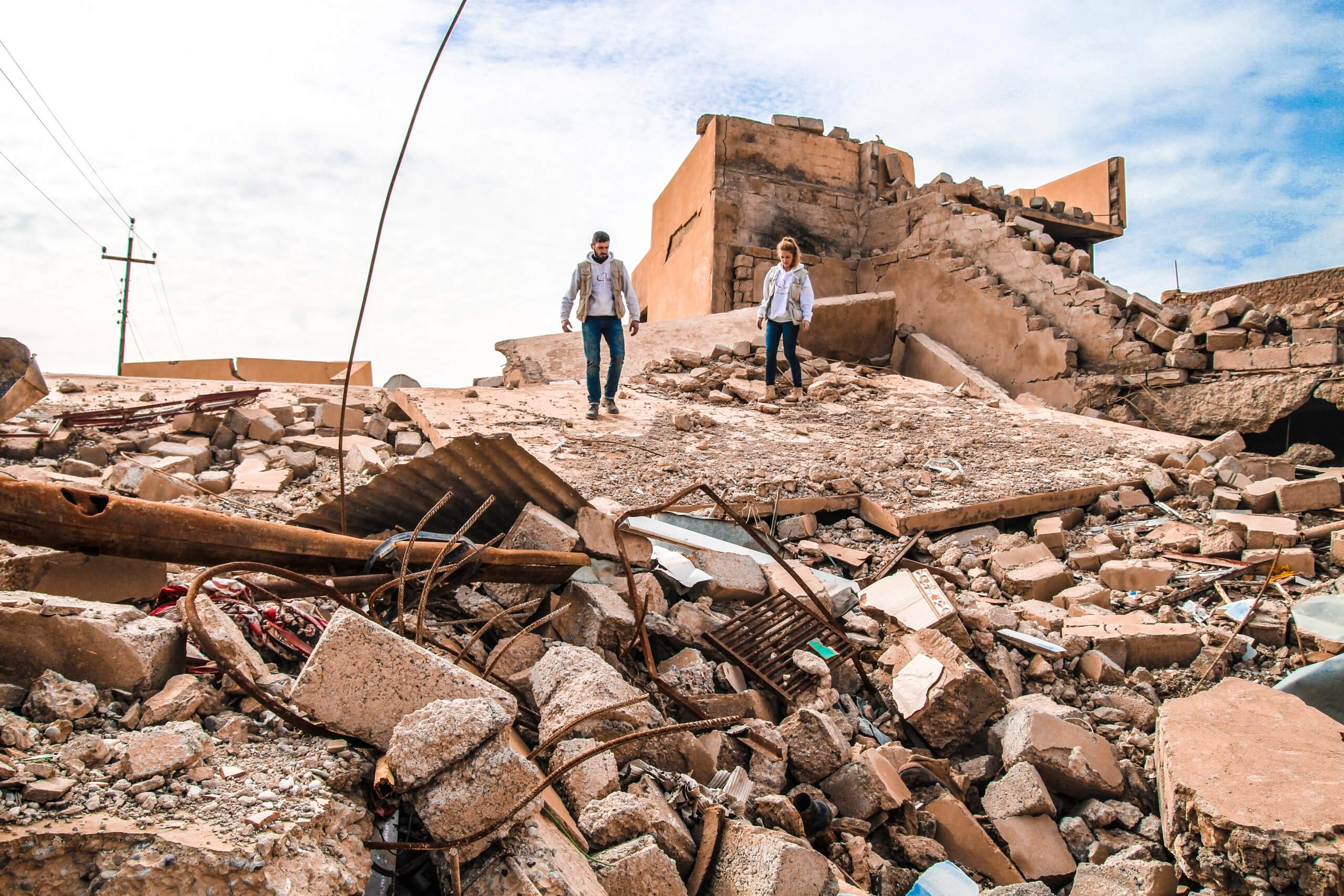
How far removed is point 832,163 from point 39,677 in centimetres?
1305

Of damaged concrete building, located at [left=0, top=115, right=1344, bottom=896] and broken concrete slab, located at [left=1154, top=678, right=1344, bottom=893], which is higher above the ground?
damaged concrete building, located at [left=0, top=115, right=1344, bottom=896]

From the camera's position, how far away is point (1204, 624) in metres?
4.01

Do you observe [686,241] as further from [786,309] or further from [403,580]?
[403,580]

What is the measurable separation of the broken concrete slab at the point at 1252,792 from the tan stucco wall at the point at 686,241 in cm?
984

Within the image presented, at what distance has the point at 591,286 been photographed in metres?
6.64

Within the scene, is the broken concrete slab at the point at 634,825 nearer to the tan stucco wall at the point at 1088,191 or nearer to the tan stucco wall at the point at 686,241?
the tan stucco wall at the point at 686,241

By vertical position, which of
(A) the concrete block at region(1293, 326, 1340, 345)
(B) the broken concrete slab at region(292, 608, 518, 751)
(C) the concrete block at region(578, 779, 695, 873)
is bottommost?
(C) the concrete block at region(578, 779, 695, 873)

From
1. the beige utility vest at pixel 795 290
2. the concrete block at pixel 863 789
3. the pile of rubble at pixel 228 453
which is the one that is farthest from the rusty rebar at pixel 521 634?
the beige utility vest at pixel 795 290

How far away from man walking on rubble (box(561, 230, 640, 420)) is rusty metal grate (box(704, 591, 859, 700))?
356cm

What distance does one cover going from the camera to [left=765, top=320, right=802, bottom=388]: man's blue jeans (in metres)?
7.93

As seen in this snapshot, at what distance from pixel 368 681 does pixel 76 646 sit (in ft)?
2.16

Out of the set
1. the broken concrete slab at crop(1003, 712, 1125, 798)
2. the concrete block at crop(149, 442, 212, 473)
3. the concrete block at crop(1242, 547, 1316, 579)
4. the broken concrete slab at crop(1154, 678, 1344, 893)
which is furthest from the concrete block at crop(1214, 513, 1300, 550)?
the concrete block at crop(149, 442, 212, 473)

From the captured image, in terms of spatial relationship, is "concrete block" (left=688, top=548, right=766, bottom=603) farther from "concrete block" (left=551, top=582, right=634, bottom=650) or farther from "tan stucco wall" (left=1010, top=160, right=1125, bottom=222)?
"tan stucco wall" (left=1010, top=160, right=1125, bottom=222)

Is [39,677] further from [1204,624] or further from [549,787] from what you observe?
[1204,624]
